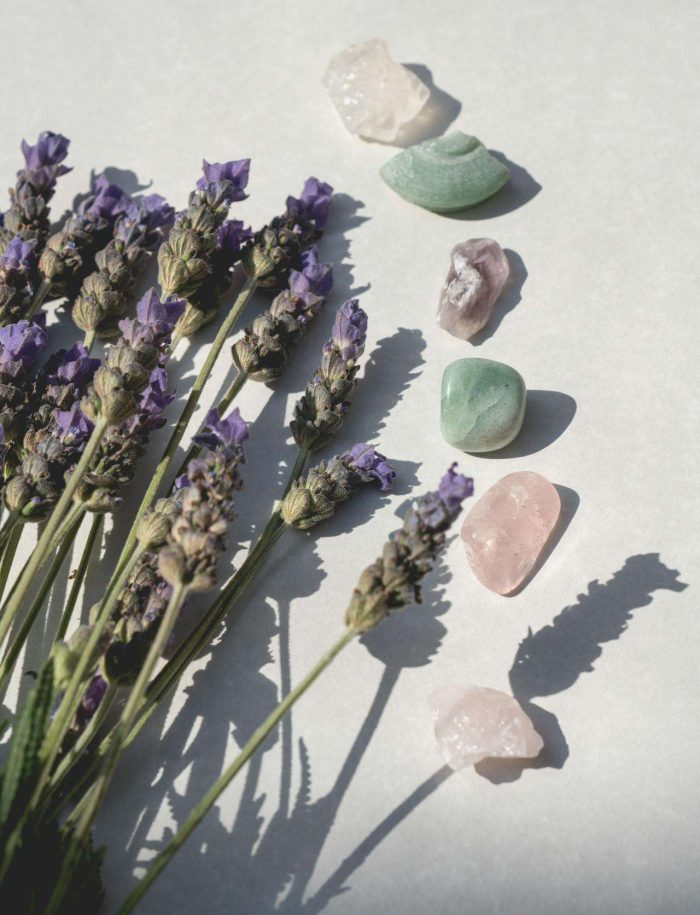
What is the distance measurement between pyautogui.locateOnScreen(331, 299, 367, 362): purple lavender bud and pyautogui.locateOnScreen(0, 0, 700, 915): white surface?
10 centimetres

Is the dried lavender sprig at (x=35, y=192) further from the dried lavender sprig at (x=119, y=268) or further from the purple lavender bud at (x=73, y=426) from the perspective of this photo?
the purple lavender bud at (x=73, y=426)

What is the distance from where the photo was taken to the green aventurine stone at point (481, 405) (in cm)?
116

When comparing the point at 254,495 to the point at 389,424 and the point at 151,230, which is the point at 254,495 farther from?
the point at 151,230

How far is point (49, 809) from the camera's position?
902mm

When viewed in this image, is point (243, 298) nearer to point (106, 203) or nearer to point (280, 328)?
point (280, 328)

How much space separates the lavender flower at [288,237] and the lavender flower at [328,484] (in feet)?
0.93

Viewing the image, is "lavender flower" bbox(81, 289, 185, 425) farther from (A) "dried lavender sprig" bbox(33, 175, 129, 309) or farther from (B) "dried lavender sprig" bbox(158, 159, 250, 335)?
(A) "dried lavender sprig" bbox(33, 175, 129, 309)


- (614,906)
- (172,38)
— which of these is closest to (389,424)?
(614,906)

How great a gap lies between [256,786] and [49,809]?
0.70 ft

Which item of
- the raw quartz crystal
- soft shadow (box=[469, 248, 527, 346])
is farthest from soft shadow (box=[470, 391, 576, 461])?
the raw quartz crystal

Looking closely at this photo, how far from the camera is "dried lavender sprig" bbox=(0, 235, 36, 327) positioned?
3.92 ft

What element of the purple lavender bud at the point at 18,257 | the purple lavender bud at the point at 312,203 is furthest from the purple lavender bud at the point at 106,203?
the purple lavender bud at the point at 312,203

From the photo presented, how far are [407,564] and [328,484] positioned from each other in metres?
0.27

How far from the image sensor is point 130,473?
1.08 m
